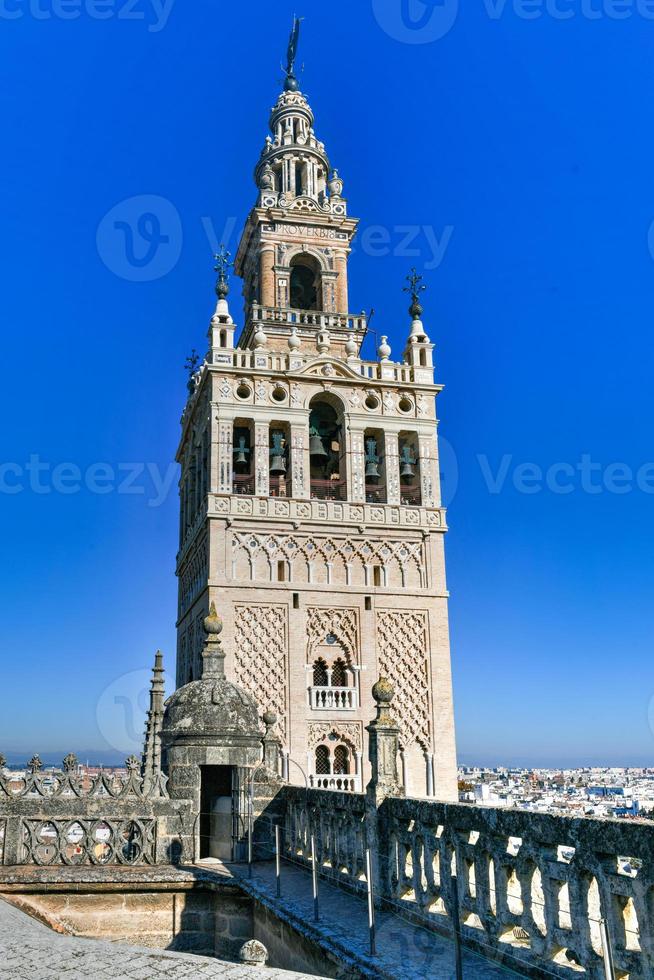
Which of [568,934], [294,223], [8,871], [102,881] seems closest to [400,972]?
[568,934]

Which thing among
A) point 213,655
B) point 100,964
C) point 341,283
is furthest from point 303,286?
point 100,964

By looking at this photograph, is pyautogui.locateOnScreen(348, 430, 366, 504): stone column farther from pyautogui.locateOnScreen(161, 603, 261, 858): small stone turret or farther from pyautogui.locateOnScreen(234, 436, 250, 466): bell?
pyautogui.locateOnScreen(161, 603, 261, 858): small stone turret

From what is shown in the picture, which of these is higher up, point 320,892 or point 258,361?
point 258,361

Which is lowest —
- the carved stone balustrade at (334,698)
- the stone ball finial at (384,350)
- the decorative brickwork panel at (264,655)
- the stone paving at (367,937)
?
the stone paving at (367,937)

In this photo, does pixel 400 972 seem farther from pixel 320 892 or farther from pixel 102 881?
pixel 102 881

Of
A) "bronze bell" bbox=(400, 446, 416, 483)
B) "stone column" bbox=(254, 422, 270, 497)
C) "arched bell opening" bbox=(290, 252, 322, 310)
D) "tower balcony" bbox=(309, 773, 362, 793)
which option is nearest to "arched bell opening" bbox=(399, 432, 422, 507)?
"bronze bell" bbox=(400, 446, 416, 483)

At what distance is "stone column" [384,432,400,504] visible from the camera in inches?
1155

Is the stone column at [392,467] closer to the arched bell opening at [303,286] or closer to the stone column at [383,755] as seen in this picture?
the arched bell opening at [303,286]

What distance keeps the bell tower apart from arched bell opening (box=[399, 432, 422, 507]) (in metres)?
0.05

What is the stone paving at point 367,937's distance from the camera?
22.7 ft

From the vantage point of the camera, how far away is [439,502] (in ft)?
97.4

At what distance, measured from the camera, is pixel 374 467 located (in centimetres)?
2988

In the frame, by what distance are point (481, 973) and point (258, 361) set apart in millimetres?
24400

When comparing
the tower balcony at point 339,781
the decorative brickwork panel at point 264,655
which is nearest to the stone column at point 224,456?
the decorative brickwork panel at point 264,655
